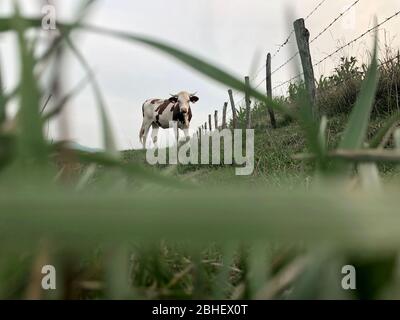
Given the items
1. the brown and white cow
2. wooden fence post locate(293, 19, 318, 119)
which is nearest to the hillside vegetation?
wooden fence post locate(293, 19, 318, 119)

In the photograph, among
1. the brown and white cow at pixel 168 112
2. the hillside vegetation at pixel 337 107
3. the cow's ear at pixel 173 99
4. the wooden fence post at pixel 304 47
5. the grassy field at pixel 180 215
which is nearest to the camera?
the grassy field at pixel 180 215

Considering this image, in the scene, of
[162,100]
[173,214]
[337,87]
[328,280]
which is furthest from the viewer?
[162,100]

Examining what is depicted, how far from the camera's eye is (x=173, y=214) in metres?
0.17

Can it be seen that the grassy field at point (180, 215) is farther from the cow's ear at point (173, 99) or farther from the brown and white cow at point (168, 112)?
the cow's ear at point (173, 99)

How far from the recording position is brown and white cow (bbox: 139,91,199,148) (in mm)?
10492

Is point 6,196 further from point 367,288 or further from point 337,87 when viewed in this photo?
point 337,87

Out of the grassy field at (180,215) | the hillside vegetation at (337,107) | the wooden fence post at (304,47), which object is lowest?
the grassy field at (180,215)

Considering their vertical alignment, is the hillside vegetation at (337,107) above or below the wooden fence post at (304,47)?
below

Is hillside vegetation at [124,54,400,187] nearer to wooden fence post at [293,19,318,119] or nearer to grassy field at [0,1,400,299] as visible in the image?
wooden fence post at [293,19,318,119]

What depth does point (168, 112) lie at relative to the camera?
1134 cm

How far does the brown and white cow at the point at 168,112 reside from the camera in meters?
10.5

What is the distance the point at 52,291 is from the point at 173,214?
183 millimetres

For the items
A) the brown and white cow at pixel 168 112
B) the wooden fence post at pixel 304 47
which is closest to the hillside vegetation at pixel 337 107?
the wooden fence post at pixel 304 47
